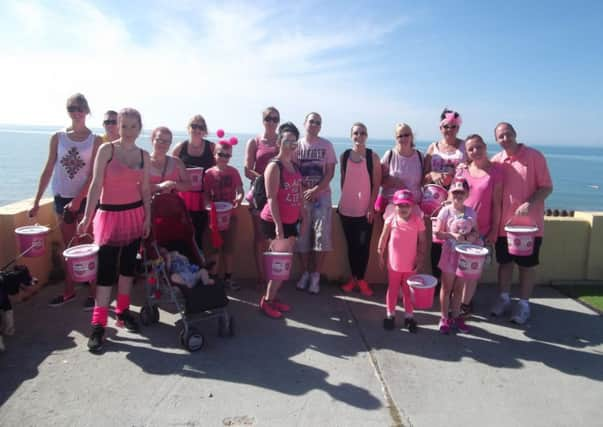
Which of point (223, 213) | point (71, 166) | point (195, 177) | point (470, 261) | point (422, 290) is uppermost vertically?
point (71, 166)

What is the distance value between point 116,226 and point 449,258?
304cm

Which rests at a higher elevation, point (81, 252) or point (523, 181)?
point (523, 181)

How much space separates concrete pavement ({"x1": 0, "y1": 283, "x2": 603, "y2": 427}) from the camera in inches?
116

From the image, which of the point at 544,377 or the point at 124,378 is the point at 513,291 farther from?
the point at 124,378

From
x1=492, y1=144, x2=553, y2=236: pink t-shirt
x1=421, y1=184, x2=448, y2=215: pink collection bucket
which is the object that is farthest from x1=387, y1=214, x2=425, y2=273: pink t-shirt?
x1=492, y1=144, x2=553, y2=236: pink t-shirt

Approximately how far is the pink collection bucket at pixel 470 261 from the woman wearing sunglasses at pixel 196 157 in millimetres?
2703

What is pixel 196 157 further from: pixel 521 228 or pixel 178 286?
pixel 521 228

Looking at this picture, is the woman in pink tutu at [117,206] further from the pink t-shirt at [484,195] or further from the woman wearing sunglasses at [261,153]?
the pink t-shirt at [484,195]

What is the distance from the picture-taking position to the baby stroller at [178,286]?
3.81 metres

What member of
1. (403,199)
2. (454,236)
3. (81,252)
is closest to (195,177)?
(81,252)

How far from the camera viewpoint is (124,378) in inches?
131

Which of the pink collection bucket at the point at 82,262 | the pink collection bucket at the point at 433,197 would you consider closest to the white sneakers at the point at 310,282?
the pink collection bucket at the point at 433,197

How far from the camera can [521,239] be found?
14.1ft

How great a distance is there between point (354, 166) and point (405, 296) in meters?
1.56
